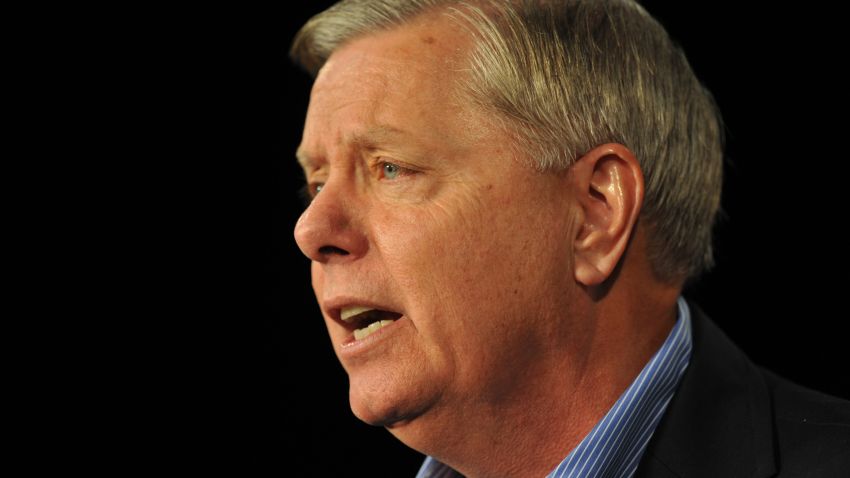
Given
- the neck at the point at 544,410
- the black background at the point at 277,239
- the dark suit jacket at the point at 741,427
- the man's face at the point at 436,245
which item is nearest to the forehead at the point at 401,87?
the man's face at the point at 436,245

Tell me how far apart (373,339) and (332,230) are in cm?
24

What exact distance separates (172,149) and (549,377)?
5.82ft

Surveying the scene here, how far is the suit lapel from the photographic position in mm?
1992

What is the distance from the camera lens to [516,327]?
2020 mm

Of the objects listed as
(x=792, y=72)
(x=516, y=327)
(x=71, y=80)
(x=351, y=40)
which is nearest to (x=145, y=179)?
(x=71, y=80)

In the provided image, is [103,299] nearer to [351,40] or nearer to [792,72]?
[351,40]

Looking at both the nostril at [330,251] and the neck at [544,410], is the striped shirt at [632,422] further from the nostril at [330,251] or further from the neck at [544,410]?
the nostril at [330,251]

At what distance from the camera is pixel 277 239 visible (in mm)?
3443

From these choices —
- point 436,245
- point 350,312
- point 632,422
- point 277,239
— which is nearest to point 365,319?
point 350,312

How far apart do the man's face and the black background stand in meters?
1.24

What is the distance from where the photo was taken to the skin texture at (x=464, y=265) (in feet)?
6.58

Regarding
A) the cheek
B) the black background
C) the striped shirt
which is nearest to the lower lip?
the cheek

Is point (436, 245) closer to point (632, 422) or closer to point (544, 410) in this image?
point (544, 410)

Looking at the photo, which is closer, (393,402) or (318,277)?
(393,402)
